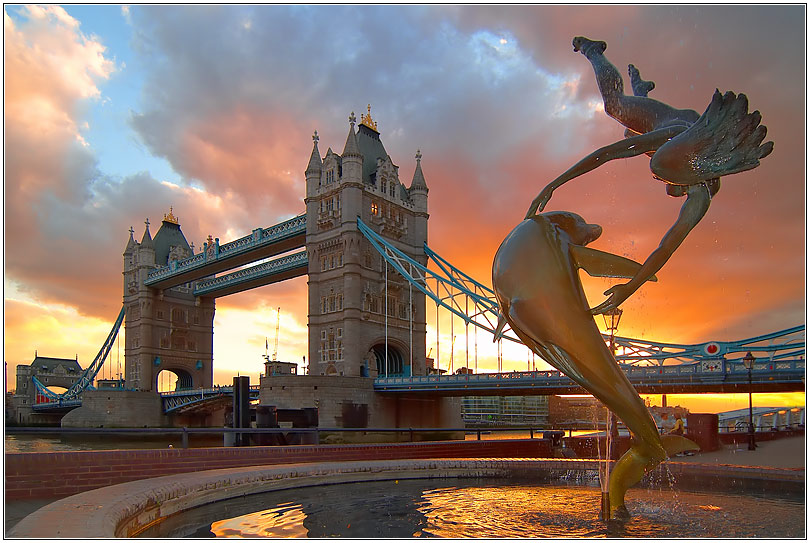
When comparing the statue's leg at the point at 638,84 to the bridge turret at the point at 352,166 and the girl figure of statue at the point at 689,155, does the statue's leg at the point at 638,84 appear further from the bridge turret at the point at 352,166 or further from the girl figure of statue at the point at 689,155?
the bridge turret at the point at 352,166

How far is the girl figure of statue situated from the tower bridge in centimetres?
2519

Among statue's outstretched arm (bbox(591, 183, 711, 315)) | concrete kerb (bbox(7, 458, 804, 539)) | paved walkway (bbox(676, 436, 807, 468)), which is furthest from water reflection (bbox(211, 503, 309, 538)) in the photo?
paved walkway (bbox(676, 436, 807, 468))

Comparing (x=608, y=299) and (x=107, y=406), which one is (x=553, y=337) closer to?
→ (x=608, y=299)

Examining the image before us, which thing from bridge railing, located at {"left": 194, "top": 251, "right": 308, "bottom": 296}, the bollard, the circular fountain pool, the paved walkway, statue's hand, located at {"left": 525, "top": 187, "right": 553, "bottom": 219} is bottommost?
the paved walkway

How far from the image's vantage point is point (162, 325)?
70938mm

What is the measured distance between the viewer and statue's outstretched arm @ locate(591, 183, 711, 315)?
19.9 feet

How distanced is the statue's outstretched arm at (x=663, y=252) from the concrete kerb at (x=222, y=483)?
462 cm

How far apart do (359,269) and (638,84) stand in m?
40.7

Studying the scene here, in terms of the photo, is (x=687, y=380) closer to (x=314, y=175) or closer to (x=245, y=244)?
(x=314, y=175)

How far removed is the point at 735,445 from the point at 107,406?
169 feet

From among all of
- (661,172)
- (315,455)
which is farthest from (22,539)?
(315,455)

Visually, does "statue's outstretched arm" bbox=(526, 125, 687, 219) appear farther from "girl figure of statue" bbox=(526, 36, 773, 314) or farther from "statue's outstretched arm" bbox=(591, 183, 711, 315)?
"statue's outstretched arm" bbox=(591, 183, 711, 315)

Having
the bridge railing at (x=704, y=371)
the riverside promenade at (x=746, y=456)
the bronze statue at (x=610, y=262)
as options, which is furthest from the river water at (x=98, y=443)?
the bronze statue at (x=610, y=262)

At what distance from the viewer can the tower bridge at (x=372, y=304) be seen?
31.6 m
